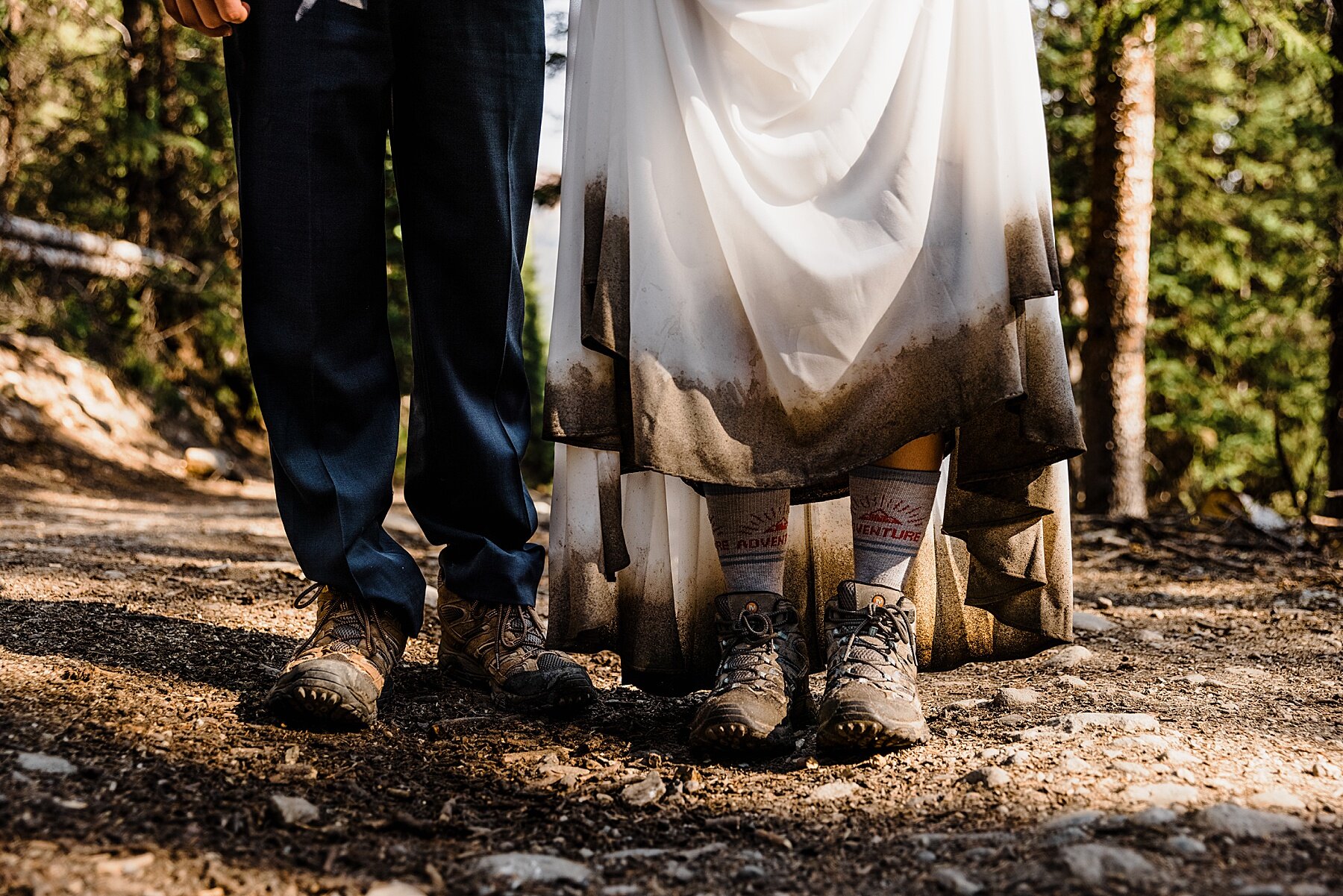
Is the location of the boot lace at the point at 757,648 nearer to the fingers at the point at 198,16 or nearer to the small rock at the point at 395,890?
the small rock at the point at 395,890

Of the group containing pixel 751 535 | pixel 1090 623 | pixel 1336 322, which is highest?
pixel 1336 322

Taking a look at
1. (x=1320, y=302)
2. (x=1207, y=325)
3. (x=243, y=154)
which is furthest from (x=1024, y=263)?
(x=1207, y=325)

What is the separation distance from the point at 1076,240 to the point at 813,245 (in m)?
8.23

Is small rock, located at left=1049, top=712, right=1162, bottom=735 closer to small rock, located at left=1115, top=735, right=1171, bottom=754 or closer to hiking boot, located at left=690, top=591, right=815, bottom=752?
small rock, located at left=1115, top=735, right=1171, bottom=754

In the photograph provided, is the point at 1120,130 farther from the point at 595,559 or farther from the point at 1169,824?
the point at 1169,824

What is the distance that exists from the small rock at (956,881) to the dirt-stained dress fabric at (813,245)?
698 millimetres

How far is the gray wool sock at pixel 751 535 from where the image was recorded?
181 cm

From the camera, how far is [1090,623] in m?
2.88

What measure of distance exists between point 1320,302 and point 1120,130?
1881 mm

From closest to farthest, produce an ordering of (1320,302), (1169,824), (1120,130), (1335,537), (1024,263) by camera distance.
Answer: (1169,824), (1024,263), (1335,537), (1120,130), (1320,302)

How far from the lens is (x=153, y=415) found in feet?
26.6

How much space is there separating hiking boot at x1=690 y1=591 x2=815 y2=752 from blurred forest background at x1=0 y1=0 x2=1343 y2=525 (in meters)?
4.48

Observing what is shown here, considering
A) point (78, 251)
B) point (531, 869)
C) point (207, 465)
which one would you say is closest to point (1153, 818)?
point (531, 869)

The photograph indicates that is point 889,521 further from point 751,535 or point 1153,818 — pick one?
point 1153,818
